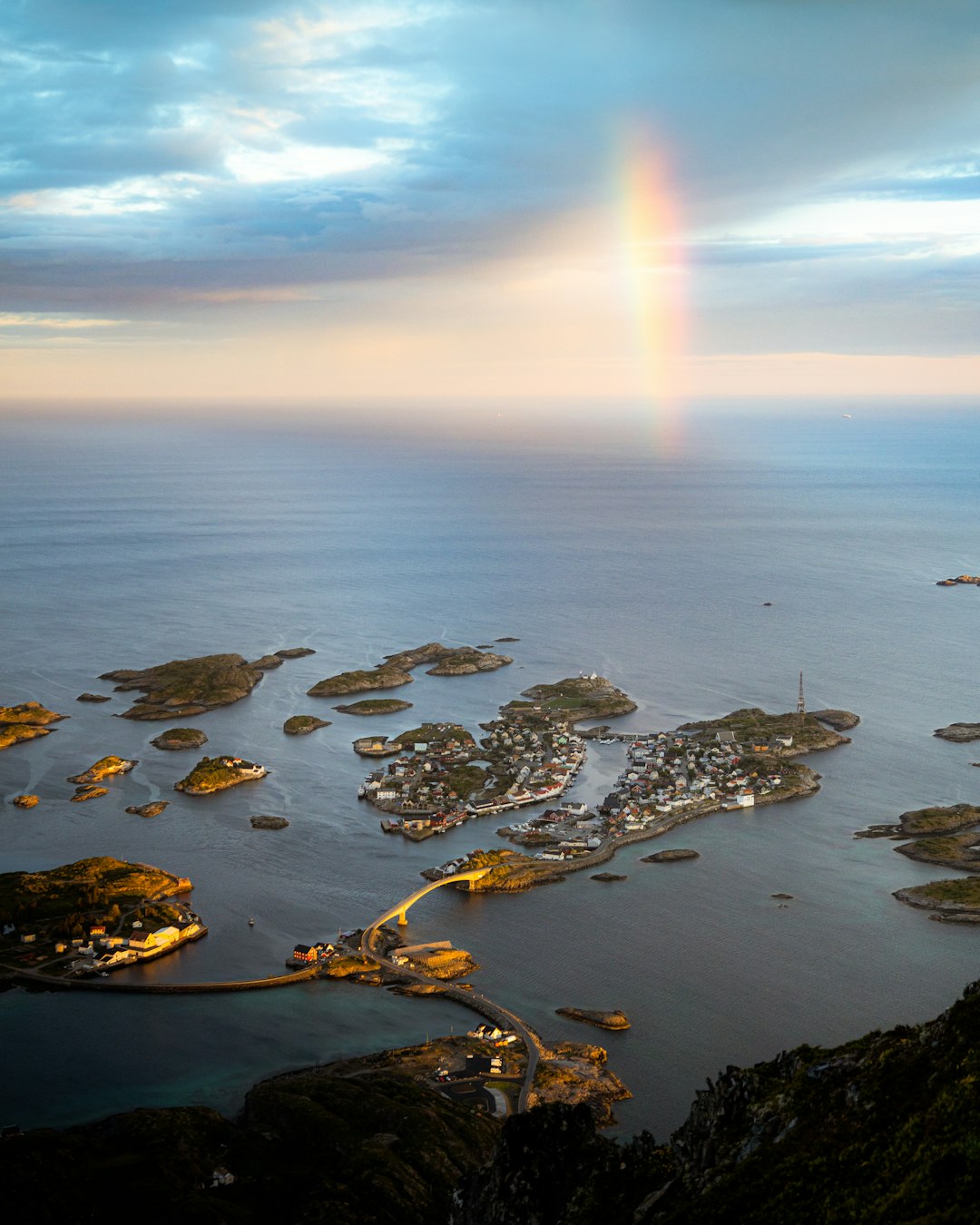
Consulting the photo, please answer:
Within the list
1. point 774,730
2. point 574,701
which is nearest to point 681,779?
point 774,730

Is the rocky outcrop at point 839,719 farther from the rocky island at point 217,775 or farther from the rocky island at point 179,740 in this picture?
the rocky island at point 179,740

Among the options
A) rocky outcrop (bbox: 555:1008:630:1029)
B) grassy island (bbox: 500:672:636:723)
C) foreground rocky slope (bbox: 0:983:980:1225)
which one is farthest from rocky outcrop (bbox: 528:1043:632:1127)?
grassy island (bbox: 500:672:636:723)

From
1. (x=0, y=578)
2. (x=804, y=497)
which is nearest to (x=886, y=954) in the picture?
(x=0, y=578)

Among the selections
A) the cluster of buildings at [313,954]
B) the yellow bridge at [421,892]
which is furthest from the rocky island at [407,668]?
the cluster of buildings at [313,954]

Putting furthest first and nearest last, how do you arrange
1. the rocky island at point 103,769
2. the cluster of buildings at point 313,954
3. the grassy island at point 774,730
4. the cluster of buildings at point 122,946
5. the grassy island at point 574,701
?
the grassy island at point 574,701 < the grassy island at point 774,730 < the rocky island at point 103,769 < the cluster of buildings at point 122,946 < the cluster of buildings at point 313,954

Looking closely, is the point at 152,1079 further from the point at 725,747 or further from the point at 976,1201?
the point at 725,747

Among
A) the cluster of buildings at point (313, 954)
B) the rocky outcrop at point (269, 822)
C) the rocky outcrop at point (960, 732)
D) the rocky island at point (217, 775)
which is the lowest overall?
the cluster of buildings at point (313, 954)
